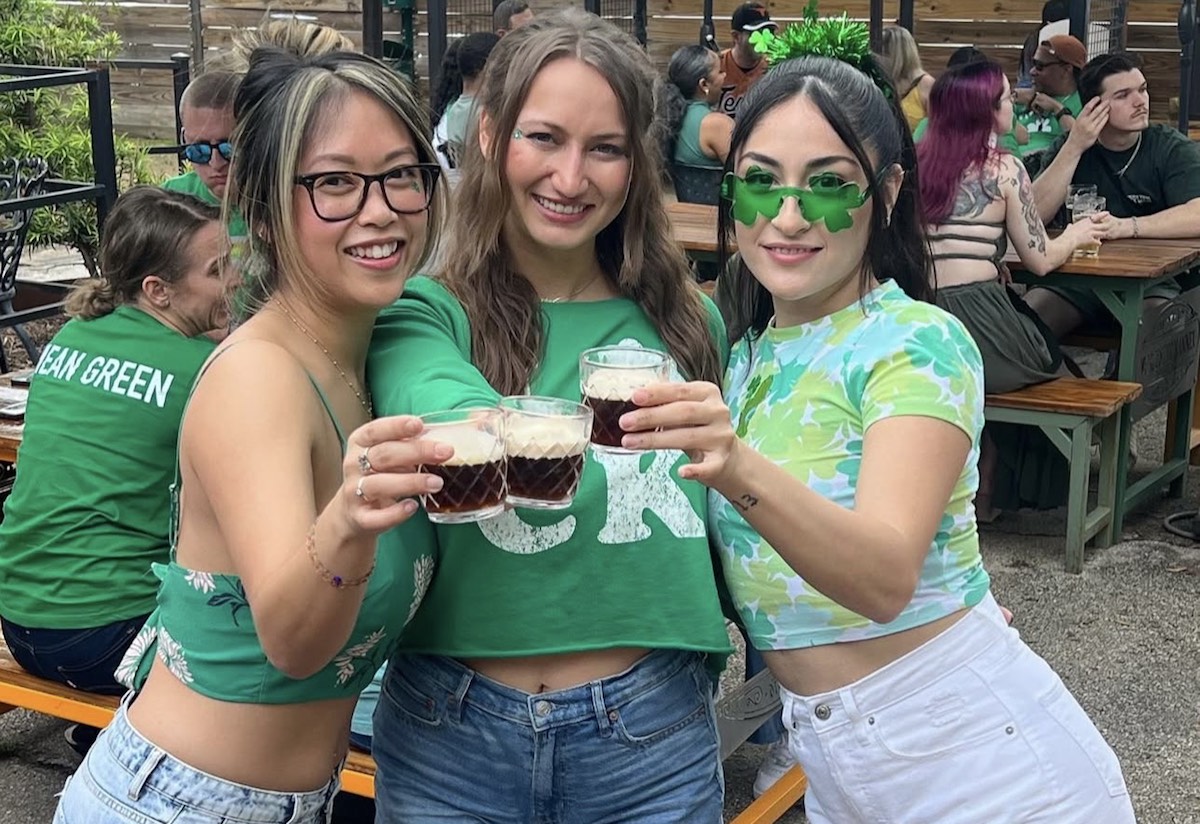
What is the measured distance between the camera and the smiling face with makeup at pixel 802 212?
2.06m

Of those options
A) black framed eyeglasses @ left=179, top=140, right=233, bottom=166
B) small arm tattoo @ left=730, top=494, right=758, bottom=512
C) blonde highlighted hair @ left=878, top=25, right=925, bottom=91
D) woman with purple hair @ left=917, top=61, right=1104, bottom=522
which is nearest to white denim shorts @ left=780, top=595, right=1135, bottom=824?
small arm tattoo @ left=730, top=494, right=758, bottom=512

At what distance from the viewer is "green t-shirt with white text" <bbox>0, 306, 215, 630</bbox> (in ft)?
11.3

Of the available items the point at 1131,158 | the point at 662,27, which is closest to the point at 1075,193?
the point at 1131,158

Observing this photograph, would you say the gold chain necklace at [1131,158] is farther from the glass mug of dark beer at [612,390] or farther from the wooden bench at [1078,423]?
the glass mug of dark beer at [612,390]

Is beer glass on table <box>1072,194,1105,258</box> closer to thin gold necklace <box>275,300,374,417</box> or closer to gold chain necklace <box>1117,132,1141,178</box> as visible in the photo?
gold chain necklace <box>1117,132,1141,178</box>

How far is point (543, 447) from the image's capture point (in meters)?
1.62

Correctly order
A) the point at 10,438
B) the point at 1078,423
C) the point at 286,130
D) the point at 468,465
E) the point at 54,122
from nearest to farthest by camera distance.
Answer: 1. the point at 468,465
2. the point at 286,130
3. the point at 10,438
4. the point at 1078,423
5. the point at 54,122

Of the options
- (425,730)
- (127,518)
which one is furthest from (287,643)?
(127,518)

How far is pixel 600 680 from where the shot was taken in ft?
6.43

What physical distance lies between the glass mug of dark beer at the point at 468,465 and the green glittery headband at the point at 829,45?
0.94 m

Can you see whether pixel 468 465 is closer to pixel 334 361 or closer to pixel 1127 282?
pixel 334 361

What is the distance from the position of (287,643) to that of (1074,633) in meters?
4.01

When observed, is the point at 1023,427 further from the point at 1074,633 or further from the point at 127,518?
the point at 127,518

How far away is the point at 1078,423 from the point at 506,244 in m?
3.91
